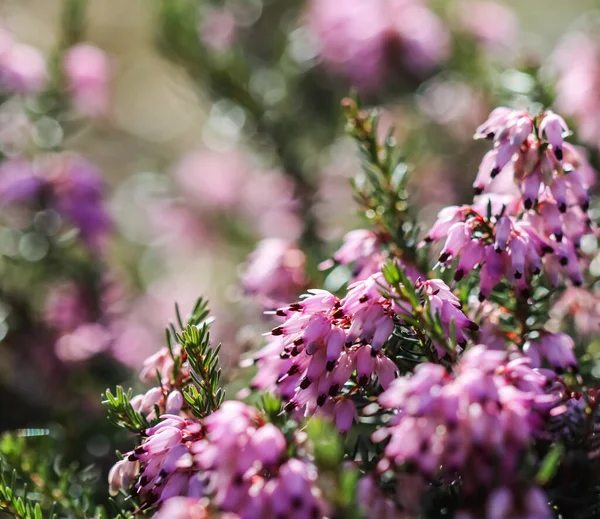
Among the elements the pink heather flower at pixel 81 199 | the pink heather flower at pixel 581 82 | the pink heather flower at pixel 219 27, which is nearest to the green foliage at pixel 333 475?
the pink heather flower at pixel 581 82

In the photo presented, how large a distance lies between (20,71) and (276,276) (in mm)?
975

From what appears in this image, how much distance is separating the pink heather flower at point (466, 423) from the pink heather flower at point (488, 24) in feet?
6.43

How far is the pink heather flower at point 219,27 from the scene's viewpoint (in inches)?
98.9

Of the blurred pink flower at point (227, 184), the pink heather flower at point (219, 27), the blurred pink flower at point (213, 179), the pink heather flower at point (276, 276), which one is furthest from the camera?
the blurred pink flower at point (213, 179)

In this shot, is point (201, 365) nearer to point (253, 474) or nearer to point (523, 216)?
point (253, 474)

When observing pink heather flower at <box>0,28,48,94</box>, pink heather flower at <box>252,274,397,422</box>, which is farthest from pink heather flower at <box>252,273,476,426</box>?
pink heather flower at <box>0,28,48,94</box>

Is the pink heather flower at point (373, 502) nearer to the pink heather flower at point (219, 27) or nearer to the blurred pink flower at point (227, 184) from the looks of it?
the blurred pink flower at point (227, 184)

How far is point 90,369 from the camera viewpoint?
1.79 m

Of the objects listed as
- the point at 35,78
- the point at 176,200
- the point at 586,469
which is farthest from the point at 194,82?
the point at 586,469

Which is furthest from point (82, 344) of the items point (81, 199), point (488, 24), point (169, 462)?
point (488, 24)

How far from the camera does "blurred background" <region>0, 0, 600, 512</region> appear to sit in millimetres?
1728

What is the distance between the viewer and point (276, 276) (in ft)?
4.34

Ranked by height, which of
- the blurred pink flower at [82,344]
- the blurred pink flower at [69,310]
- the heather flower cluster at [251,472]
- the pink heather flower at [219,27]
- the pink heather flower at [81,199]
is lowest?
the heather flower cluster at [251,472]

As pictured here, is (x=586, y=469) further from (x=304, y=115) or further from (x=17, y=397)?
(x=304, y=115)
